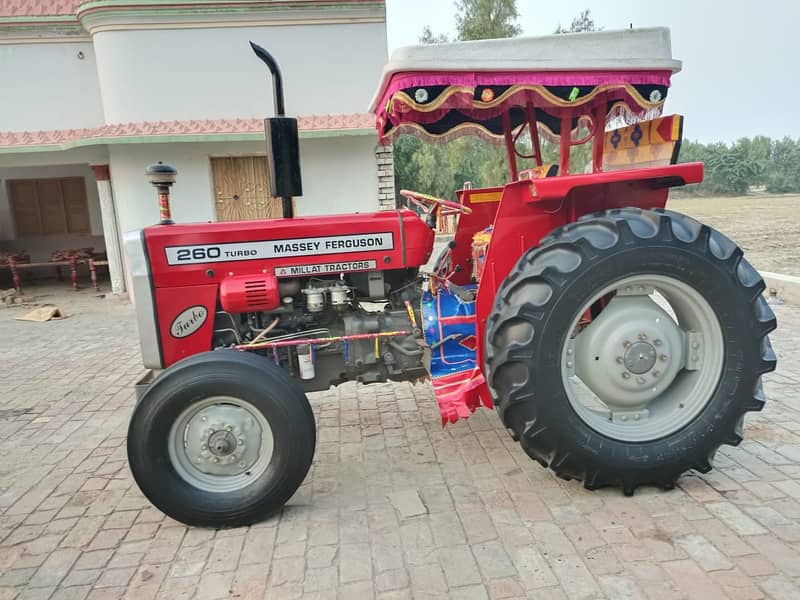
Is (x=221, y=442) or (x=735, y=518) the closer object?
(x=735, y=518)

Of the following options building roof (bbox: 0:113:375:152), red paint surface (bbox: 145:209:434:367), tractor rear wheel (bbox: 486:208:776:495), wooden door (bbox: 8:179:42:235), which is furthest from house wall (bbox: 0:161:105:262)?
Result: tractor rear wheel (bbox: 486:208:776:495)

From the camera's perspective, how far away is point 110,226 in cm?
1005

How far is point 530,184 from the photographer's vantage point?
277 centimetres

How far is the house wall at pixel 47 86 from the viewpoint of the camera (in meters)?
9.35

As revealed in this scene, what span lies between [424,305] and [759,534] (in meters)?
1.88

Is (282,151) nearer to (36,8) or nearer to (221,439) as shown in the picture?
(221,439)

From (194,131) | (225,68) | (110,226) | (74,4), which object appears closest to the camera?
(194,131)

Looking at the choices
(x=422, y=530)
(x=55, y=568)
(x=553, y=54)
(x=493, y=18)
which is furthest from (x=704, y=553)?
(x=493, y=18)

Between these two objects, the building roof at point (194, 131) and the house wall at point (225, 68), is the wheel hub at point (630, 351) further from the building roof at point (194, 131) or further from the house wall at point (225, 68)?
the house wall at point (225, 68)

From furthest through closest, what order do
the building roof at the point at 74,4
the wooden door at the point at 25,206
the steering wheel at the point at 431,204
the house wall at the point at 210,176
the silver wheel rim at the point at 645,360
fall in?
the wooden door at the point at 25,206
the house wall at the point at 210,176
the building roof at the point at 74,4
the steering wheel at the point at 431,204
the silver wheel rim at the point at 645,360

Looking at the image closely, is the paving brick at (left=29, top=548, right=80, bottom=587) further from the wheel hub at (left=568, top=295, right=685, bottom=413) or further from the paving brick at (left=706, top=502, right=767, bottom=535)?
the paving brick at (left=706, top=502, right=767, bottom=535)

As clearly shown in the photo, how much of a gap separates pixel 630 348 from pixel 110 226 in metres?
9.70

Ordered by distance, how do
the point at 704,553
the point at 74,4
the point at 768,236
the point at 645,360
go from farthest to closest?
the point at 768,236 → the point at 74,4 → the point at 645,360 → the point at 704,553

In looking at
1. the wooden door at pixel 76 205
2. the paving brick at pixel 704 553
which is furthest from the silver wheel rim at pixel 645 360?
the wooden door at pixel 76 205
